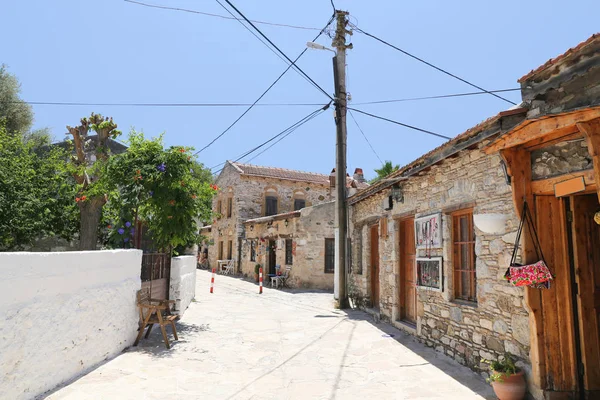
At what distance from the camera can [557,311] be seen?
159 inches

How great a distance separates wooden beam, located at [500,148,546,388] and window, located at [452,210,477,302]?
1.48m

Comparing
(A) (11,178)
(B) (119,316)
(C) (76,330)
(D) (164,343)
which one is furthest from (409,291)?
(A) (11,178)

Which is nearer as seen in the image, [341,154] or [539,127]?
[539,127]

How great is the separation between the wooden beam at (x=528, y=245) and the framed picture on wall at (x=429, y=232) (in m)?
2.00

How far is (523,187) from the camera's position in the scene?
14.0 ft

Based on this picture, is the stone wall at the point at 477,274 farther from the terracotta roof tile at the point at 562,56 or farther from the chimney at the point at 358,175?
the chimney at the point at 358,175

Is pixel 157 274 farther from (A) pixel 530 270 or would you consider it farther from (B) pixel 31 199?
(A) pixel 530 270

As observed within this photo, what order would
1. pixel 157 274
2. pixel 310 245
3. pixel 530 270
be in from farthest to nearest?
pixel 310 245 → pixel 157 274 → pixel 530 270

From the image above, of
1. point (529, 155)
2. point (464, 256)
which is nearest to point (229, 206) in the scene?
point (464, 256)

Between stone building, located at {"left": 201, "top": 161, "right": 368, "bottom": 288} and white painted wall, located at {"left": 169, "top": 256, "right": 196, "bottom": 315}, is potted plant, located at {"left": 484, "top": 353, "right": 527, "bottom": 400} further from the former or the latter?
stone building, located at {"left": 201, "top": 161, "right": 368, "bottom": 288}

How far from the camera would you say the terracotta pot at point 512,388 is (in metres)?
4.02

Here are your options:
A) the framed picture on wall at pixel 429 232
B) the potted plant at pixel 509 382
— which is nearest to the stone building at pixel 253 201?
the framed picture on wall at pixel 429 232

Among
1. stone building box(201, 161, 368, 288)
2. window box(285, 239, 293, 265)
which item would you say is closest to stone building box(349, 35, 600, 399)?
window box(285, 239, 293, 265)

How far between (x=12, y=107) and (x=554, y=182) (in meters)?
22.0
